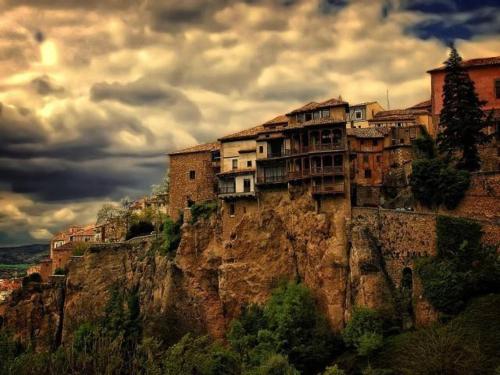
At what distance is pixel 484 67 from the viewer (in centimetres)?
6431

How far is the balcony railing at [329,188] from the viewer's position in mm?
56531

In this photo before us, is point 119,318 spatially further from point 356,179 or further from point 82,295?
point 356,179

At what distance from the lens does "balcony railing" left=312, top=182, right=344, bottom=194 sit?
185 feet

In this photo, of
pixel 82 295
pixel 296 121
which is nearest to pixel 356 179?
pixel 296 121

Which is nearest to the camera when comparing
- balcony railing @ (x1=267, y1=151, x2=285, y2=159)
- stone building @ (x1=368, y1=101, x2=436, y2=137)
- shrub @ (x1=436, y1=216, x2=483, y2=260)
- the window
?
shrub @ (x1=436, y1=216, x2=483, y2=260)

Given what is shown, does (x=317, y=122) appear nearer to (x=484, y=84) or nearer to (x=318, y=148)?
(x=318, y=148)

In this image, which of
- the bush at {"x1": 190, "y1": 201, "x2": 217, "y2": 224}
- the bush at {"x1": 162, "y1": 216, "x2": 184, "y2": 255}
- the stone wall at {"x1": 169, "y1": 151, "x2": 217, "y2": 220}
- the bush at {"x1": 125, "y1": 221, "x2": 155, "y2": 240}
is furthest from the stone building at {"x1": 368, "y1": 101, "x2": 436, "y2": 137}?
the bush at {"x1": 125, "y1": 221, "x2": 155, "y2": 240}

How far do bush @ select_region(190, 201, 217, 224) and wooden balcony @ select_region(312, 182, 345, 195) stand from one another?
42.1ft

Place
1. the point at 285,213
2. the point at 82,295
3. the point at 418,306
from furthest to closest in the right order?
1. the point at 82,295
2. the point at 285,213
3. the point at 418,306

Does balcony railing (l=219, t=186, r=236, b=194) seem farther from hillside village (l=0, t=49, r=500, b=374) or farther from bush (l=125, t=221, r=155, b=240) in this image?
bush (l=125, t=221, r=155, b=240)

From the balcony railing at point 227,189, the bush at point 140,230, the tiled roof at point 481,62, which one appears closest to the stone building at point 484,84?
the tiled roof at point 481,62

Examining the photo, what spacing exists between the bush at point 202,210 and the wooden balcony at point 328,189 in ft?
42.1

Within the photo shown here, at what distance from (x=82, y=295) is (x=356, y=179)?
3562 centimetres

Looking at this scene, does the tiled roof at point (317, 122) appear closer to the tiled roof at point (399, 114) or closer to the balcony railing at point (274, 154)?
the balcony railing at point (274, 154)
